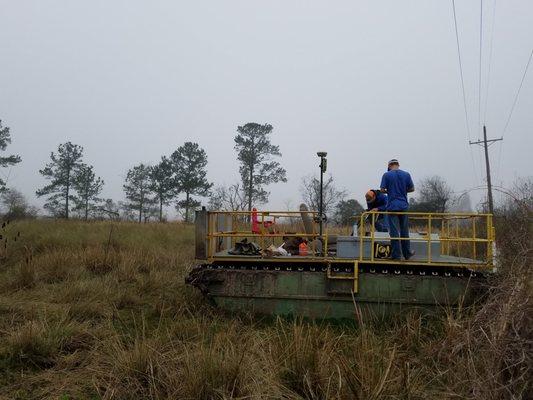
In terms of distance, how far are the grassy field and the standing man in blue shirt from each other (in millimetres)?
1392

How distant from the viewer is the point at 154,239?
59.6 feet

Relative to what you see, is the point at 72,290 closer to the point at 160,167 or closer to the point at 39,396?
the point at 39,396

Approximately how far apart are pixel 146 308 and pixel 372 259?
4378 mm

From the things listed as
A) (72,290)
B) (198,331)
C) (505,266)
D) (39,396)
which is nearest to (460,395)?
(505,266)

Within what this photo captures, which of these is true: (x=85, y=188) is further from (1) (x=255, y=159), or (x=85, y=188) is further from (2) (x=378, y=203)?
(2) (x=378, y=203)

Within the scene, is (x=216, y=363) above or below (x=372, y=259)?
below

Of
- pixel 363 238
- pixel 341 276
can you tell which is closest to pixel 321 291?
→ pixel 341 276

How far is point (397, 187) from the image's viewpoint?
848 cm

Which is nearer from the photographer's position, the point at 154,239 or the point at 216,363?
the point at 216,363

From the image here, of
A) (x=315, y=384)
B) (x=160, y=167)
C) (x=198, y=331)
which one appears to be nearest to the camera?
(x=315, y=384)

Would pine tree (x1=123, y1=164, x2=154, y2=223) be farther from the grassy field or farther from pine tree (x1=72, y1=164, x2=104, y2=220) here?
the grassy field

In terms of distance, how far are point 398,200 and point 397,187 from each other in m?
0.24

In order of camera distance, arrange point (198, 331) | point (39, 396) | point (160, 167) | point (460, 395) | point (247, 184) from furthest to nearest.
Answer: point (160, 167), point (247, 184), point (198, 331), point (39, 396), point (460, 395)

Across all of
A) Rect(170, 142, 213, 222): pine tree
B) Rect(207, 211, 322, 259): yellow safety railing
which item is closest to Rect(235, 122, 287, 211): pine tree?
Rect(170, 142, 213, 222): pine tree
